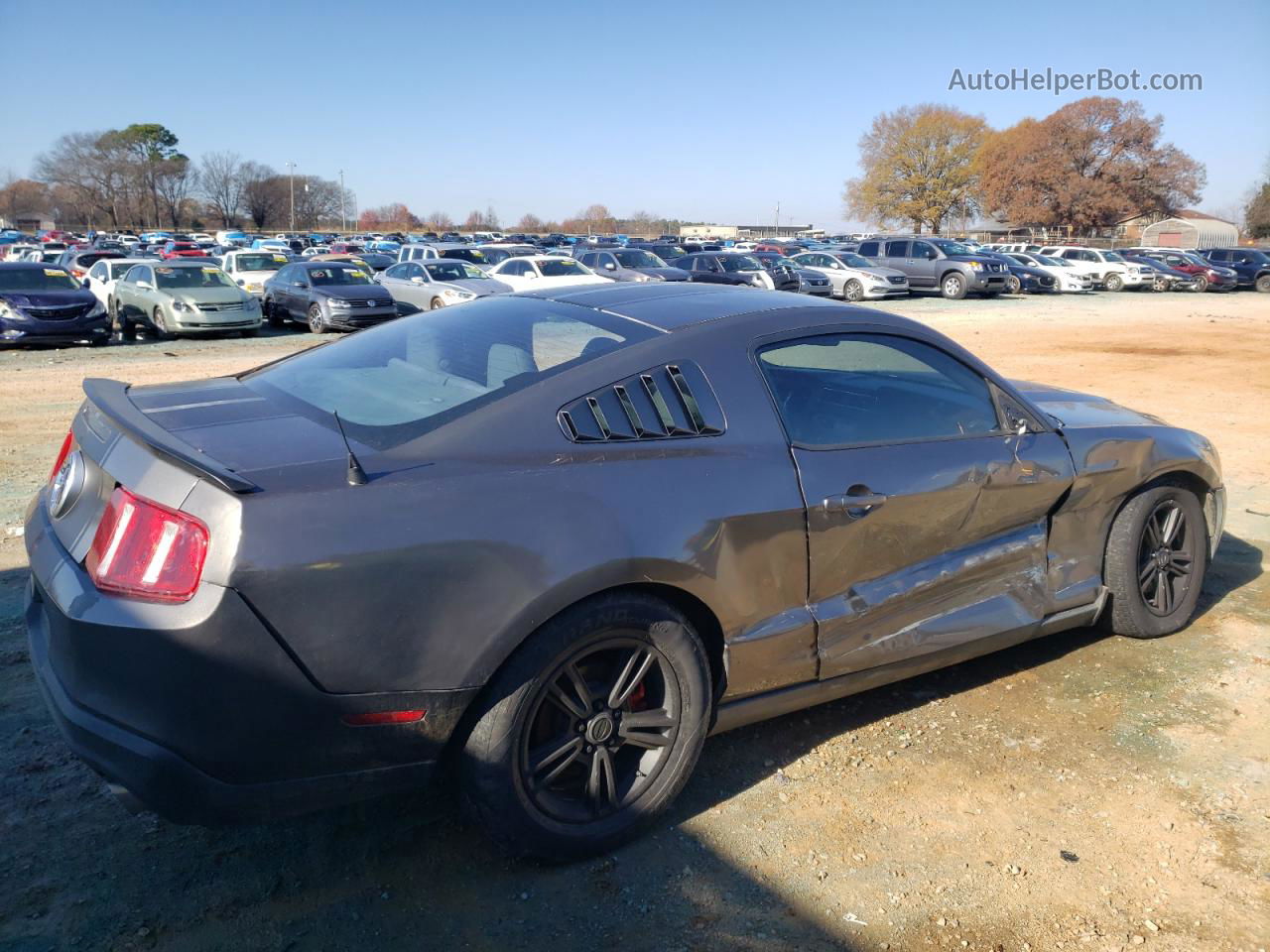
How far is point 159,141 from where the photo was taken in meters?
118

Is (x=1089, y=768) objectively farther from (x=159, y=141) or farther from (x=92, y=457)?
(x=159, y=141)

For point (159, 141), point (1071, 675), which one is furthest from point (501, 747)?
point (159, 141)

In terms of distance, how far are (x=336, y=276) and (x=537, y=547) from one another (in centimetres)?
2009

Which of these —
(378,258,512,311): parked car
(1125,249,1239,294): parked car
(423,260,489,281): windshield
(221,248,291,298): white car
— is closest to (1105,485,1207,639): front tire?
(378,258,512,311): parked car

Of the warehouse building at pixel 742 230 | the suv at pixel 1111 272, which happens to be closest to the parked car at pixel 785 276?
the suv at pixel 1111 272

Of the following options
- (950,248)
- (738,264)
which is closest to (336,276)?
(738,264)

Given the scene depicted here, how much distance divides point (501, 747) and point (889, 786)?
145 cm

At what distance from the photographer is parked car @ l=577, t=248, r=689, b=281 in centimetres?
2698

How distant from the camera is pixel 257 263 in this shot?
25344 mm

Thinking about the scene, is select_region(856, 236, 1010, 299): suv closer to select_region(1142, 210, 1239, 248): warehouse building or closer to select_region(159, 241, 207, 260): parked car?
select_region(159, 241, 207, 260): parked car

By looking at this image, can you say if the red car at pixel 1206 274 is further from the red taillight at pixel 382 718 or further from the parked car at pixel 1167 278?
the red taillight at pixel 382 718

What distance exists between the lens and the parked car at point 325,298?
791 inches

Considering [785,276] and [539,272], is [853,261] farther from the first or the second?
[539,272]

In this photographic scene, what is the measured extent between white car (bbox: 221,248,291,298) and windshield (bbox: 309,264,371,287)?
3148 millimetres
